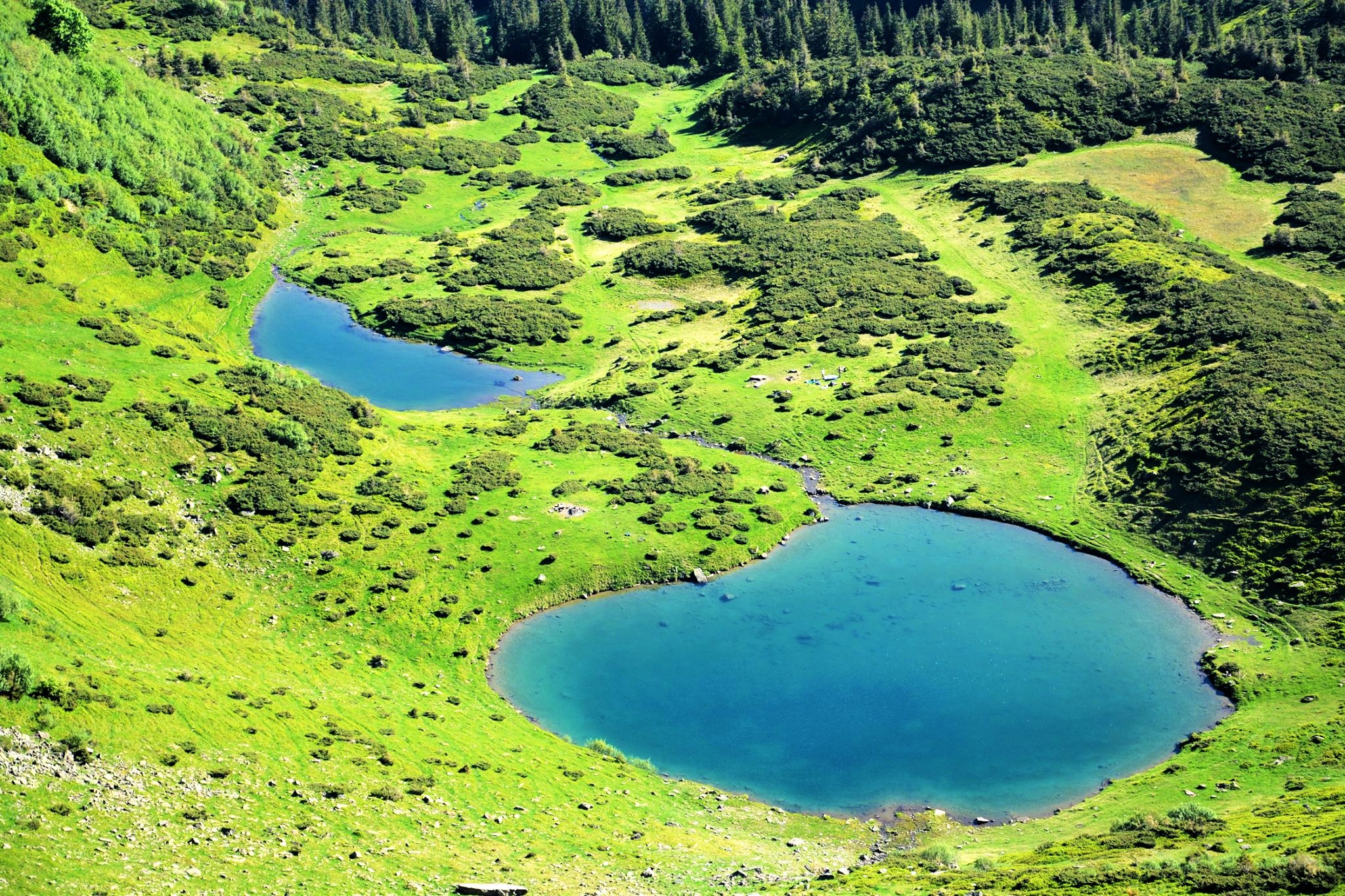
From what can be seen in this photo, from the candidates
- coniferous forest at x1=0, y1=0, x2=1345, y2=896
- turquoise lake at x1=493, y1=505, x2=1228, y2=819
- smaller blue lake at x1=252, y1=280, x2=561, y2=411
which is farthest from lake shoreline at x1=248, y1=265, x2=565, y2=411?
turquoise lake at x1=493, y1=505, x2=1228, y2=819

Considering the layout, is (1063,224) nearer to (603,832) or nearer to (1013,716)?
(1013,716)

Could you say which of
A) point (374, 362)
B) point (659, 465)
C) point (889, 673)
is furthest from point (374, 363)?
point (889, 673)

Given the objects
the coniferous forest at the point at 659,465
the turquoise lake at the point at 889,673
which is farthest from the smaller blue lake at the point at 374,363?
the turquoise lake at the point at 889,673

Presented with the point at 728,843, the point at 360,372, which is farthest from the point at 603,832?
the point at 360,372

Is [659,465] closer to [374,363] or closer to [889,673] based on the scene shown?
[889,673]

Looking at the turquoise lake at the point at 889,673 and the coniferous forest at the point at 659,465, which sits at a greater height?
the coniferous forest at the point at 659,465

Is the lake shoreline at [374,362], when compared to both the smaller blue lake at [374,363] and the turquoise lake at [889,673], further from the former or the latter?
the turquoise lake at [889,673]

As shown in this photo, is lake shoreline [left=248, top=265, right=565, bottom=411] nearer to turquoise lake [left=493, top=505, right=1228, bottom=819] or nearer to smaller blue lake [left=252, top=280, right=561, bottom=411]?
smaller blue lake [left=252, top=280, right=561, bottom=411]
